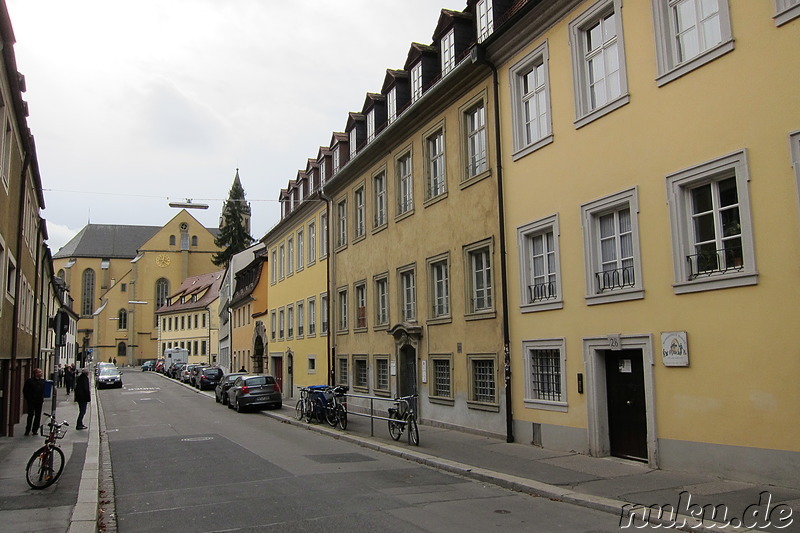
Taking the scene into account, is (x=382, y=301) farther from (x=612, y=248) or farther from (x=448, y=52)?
(x=612, y=248)

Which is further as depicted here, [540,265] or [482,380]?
[482,380]

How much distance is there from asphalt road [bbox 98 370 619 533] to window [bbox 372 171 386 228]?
8111 mm

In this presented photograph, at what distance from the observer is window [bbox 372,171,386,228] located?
23.3 meters

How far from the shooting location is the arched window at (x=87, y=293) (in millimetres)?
102500

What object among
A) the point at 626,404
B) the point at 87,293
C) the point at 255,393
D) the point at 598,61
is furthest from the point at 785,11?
the point at 87,293

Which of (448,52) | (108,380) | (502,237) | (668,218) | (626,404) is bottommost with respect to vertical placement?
(108,380)

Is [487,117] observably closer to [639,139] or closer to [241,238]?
[639,139]

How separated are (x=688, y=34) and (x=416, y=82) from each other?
35.9 feet


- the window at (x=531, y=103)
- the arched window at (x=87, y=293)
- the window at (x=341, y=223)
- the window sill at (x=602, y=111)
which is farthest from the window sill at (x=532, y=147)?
the arched window at (x=87, y=293)

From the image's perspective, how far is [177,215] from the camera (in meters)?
99.2

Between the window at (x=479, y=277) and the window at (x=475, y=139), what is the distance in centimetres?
191

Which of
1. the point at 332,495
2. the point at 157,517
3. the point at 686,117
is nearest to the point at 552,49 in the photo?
the point at 686,117

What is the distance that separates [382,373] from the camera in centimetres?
2303

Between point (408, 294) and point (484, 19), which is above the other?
point (484, 19)
